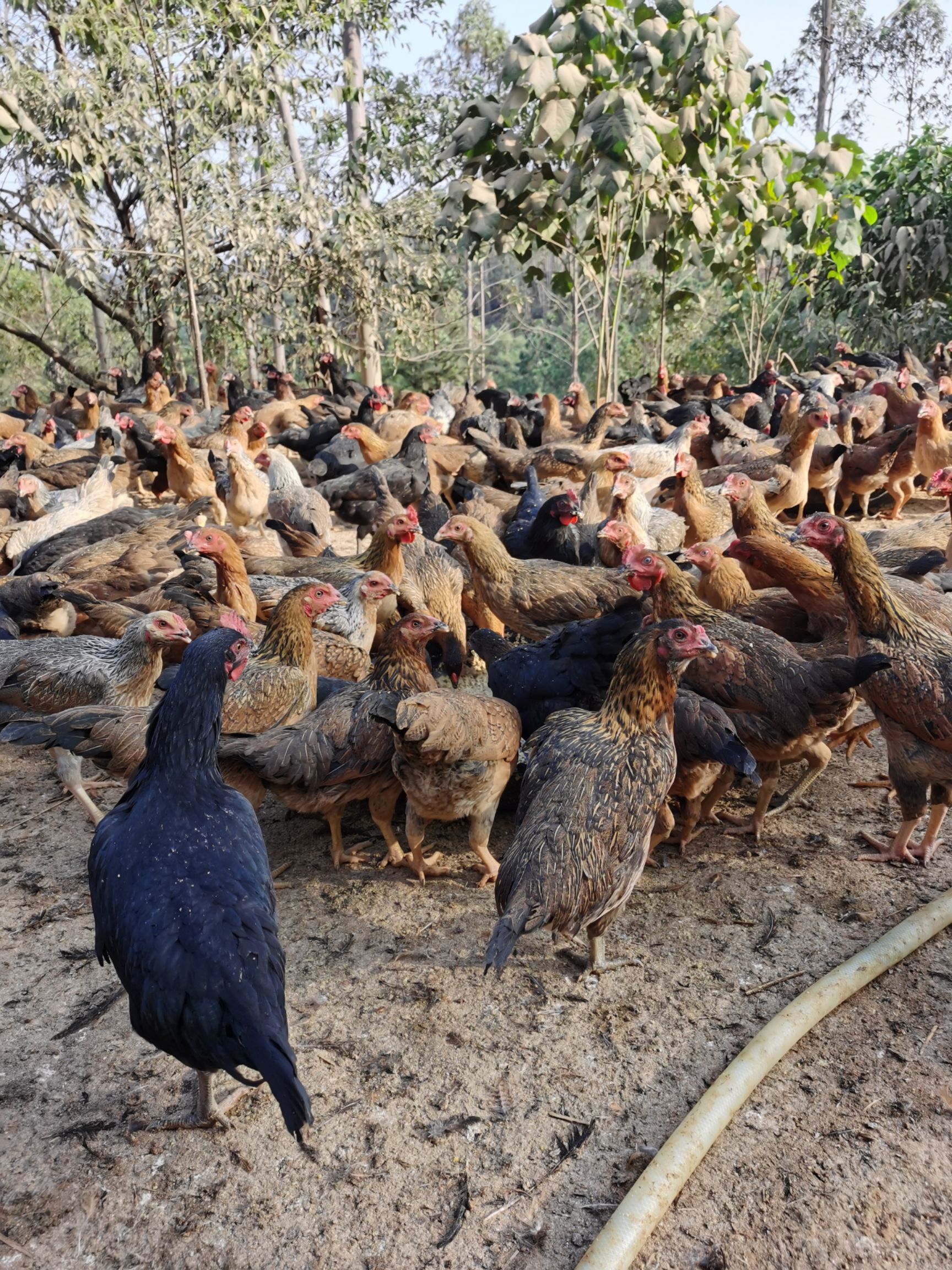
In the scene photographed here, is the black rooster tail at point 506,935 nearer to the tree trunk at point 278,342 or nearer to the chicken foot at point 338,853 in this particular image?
the chicken foot at point 338,853

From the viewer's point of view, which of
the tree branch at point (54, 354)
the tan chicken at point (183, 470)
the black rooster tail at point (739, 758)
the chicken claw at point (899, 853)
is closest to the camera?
the black rooster tail at point (739, 758)

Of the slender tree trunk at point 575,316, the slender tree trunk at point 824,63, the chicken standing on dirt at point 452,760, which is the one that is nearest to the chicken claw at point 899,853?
the chicken standing on dirt at point 452,760

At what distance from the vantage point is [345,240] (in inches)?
651

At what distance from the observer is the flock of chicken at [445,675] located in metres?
2.63

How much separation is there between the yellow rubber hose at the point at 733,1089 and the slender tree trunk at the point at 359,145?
16.5 metres

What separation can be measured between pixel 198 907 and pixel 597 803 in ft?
4.76

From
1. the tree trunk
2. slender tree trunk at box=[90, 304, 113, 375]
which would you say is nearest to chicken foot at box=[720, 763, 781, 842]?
the tree trunk

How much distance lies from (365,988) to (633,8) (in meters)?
13.4

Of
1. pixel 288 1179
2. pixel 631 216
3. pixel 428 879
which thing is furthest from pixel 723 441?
pixel 288 1179

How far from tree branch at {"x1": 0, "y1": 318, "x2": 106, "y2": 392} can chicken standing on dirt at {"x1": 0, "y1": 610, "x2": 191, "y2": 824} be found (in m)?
14.0

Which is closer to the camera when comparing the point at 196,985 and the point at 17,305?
the point at 196,985

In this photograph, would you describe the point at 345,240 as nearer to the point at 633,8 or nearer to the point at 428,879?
the point at 633,8

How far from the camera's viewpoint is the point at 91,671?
16.0ft

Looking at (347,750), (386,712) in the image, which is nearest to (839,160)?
(347,750)
